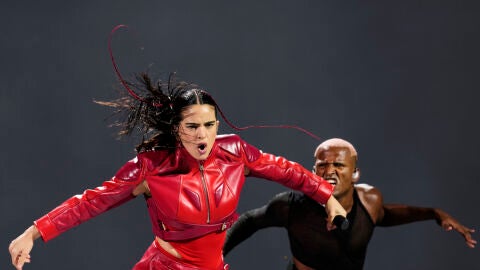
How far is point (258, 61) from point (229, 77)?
0.42 feet

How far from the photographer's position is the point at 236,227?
2.26 m

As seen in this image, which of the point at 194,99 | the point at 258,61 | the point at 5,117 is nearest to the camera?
the point at 194,99

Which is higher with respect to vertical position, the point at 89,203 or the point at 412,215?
the point at 89,203

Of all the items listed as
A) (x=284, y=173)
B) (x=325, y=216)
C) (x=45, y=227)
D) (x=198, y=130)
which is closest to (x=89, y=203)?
(x=45, y=227)

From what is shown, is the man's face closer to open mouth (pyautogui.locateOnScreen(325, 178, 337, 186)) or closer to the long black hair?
open mouth (pyautogui.locateOnScreen(325, 178, 337, 186))

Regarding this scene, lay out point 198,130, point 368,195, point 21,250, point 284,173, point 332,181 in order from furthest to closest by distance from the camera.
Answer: point 368,195 → point 332,181 → point 284,173 → point 198,130 → point 21,250

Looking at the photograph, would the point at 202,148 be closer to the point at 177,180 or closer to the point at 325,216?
the point at 177,180

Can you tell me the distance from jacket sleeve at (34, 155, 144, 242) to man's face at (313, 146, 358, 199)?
→ 67 cm

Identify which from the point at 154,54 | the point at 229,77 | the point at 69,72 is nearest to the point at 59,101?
the point at 69,72

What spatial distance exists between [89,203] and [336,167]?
0.83 m

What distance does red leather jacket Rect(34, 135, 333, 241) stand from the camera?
5.71ft

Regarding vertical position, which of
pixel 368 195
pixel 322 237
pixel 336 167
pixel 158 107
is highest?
pixel 158 107

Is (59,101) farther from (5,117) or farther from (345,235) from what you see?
(345,235)

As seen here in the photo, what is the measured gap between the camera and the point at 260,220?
227 centimetres
